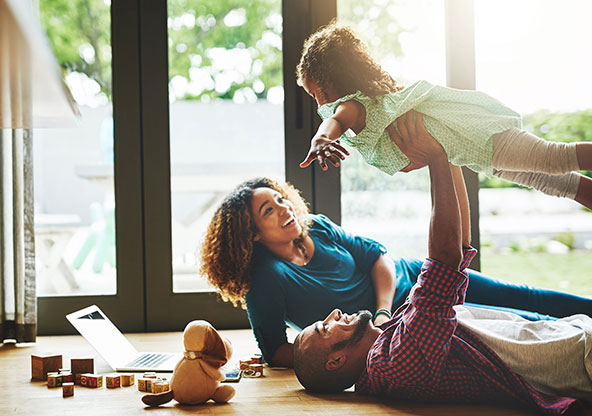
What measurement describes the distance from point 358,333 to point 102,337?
1058 millimetres

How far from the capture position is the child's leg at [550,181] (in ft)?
6.03

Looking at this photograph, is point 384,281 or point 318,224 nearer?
point 384,281

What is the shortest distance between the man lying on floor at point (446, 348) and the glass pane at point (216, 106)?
4.78 ft

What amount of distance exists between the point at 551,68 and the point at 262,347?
2246 millimetres

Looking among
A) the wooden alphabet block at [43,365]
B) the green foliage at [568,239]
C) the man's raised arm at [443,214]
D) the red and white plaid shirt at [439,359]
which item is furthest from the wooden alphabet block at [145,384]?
the green foliage at [568,239]

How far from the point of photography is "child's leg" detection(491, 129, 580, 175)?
1.60 meters

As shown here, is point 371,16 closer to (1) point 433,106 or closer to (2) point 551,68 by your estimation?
(2) point 551,68

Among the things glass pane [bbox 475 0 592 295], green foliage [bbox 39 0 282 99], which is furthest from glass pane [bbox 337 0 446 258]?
green foliage [bbox 39 0 282 99]

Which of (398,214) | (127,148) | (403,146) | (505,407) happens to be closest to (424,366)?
(505,407)

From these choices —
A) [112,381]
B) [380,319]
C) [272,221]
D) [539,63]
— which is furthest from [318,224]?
[539,63]

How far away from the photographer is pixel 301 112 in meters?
3.02

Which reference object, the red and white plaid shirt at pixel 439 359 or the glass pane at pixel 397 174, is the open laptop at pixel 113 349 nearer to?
the red and white plaid shirt at pixel 439 359

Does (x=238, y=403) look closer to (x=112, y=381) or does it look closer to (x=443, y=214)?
(x=112, y=381)

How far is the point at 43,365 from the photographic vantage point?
2.05m
